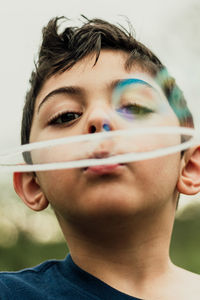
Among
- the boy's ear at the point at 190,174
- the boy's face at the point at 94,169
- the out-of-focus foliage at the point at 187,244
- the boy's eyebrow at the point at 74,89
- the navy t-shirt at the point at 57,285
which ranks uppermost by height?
the boy's eyebrow at the point at 74,89

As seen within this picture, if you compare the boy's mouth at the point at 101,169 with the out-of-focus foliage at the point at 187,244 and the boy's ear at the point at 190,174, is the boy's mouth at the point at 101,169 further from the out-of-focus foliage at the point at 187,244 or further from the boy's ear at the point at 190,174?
the out-of-focus foliage at the point at 187,244

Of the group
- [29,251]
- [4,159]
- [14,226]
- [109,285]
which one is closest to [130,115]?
[4,159]

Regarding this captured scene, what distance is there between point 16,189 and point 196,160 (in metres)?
0.66

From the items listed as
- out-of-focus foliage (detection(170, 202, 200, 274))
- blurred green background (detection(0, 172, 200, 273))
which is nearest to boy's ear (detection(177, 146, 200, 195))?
out-of-focus foliage (detection(170, 202, 200, 274))

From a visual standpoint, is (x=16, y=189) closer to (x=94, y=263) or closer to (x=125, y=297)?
(x=94, y=263)

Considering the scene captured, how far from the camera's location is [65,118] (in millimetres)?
1428

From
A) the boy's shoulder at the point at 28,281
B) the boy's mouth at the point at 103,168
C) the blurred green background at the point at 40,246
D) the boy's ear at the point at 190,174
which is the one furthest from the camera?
the blurred green background at the point at 40,246

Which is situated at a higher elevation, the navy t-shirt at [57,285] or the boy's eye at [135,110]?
the boy's eye at [135,110]

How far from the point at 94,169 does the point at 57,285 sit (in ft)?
1.40

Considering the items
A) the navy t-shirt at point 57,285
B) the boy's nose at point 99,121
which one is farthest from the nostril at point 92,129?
the navy t-shirt at point 57,285

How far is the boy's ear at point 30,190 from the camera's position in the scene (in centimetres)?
164

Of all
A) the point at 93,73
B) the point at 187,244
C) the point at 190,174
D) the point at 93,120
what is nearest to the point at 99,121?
the point at 93,120

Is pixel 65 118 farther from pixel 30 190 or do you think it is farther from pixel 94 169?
pixel 30 190

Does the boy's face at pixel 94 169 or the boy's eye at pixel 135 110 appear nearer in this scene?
the boy's face at pixel 94 169
